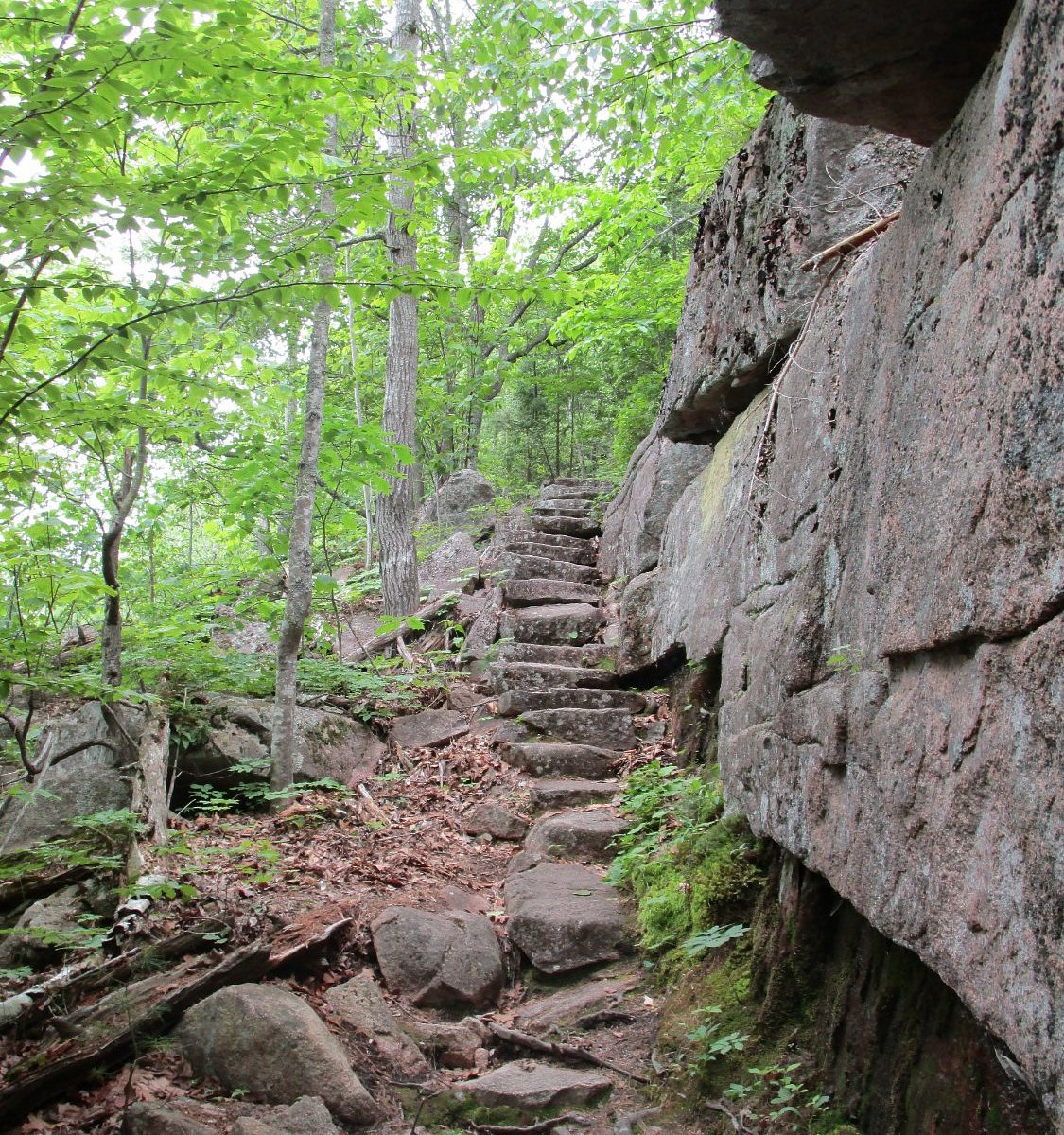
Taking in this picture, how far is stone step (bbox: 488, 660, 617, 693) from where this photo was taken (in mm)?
7738

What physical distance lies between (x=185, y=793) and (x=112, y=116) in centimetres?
493

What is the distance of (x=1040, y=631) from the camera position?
1.60 m

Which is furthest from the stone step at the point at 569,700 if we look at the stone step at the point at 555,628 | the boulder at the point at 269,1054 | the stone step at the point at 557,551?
the boulder at the point at 269,1054

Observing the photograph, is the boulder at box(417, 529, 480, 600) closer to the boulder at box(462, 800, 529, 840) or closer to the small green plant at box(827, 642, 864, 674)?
the boulder at box(462, 800, 529, 840)

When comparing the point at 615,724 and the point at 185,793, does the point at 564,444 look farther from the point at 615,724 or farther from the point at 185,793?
the point at 185,793

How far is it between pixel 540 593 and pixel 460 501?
6.25 meters

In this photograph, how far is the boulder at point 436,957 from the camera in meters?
4.23

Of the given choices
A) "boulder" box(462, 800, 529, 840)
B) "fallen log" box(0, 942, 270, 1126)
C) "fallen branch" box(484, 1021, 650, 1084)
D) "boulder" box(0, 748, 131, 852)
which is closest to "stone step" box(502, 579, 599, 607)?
"boulder" box(462, 800, 529, 840)

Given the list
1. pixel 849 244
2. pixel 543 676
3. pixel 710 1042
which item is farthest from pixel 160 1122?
pixel 543 676

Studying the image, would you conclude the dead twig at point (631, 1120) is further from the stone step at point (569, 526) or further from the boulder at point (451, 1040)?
the stone step at point (569, 526)

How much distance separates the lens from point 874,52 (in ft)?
7.16

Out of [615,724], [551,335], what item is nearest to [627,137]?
[551,335]

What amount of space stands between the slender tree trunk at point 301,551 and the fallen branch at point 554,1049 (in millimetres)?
3120

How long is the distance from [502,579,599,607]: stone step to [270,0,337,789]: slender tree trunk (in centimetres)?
307
